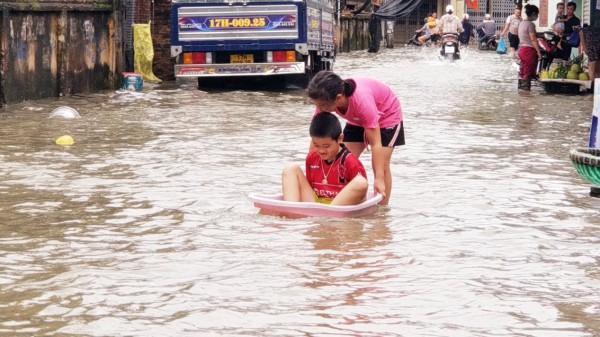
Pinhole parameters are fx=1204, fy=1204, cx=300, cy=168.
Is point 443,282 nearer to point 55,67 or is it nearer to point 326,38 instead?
point 55,67

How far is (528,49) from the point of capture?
23297 mm

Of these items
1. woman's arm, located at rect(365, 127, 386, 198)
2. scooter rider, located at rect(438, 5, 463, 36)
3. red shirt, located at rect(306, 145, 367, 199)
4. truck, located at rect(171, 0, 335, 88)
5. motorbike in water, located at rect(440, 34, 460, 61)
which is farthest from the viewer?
motorbike in water, located at rect(440, 34, 460, 61)

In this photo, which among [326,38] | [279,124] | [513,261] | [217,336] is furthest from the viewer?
[326,38]

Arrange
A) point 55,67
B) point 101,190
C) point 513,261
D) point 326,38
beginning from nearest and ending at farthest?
point 513,261, point 101,190, point 55,67, point 326,38

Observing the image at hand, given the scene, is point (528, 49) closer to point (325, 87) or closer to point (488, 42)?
point (325, 87)

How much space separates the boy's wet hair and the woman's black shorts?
808 millimetres

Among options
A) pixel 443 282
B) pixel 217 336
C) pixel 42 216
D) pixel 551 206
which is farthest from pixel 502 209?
pixel 217 336

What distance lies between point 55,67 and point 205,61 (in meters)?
3.49

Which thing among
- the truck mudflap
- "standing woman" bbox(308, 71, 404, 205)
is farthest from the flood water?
the truck mudflap

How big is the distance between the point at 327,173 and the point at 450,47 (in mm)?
28569

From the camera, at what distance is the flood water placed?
5613mm

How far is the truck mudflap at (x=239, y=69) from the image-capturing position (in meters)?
22.0

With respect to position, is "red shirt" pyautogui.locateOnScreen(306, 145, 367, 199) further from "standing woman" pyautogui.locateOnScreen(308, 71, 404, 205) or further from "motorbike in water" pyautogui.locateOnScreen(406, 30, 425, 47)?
"motorbike in water" pyautogui.locateOnScreen(406, 30, 425, 47)

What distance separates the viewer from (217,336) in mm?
5250
